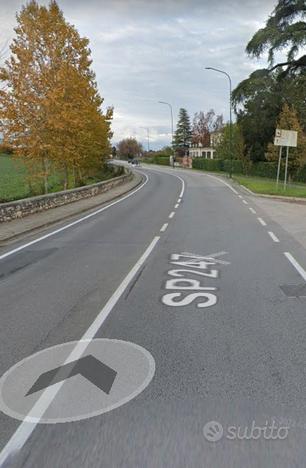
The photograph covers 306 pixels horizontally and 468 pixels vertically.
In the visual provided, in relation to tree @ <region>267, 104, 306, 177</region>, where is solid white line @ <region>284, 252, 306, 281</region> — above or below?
below

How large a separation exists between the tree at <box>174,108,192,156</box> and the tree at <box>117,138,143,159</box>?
31201 millimetres

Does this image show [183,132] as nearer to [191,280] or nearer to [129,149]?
[129,149]

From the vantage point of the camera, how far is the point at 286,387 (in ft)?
11.4

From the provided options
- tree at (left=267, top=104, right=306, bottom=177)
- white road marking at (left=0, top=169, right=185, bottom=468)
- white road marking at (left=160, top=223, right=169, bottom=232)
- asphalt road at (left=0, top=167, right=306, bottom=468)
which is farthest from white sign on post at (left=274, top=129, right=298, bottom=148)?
white road marking at (left=0, top=169, right=185, bottom=468)

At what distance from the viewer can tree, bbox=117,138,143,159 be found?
142500 mm

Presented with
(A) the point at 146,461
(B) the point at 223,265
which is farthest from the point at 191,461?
(B) the point at 223,265

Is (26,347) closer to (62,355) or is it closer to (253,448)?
(62,355)


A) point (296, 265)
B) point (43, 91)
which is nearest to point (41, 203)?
point (43, 91)

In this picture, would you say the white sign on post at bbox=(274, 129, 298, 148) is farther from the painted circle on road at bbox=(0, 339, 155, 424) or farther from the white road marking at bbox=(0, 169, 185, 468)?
the painted circle on road at bbox=(0, 339, 155, 424)

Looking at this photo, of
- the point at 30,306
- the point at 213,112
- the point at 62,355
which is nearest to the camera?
the point at 62,355

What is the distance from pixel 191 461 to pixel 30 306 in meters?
3.77

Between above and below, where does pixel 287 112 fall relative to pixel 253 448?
above

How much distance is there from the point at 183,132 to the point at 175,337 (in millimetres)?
113455

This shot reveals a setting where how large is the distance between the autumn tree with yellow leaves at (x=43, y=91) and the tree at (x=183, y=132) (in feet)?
307
